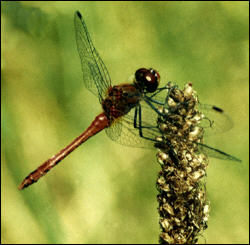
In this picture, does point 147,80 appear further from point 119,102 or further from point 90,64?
point 90,64

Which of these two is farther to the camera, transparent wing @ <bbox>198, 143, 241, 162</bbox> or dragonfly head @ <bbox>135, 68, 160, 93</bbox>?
dragonfly head @ <bbox>135, 68, 160, 93</bbox>

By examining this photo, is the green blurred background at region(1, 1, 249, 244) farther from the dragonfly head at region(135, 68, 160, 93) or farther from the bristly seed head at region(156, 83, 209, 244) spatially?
the bristly seed head at region(156, 83, 209, 244)

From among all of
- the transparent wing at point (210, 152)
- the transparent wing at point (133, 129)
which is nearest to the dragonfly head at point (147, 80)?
the transparent wing at point (133, 129)

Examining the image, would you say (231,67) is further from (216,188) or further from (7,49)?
(7,49)

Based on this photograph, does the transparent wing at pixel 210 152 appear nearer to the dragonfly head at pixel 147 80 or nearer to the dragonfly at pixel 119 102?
the dragonfly at pixel 119 102

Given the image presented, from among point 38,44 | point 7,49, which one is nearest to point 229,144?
point 38,44

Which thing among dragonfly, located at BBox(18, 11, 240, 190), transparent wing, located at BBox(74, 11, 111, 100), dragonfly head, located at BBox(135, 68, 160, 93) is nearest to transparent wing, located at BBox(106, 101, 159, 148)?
dragonfly, located at BBox(18, 11, 240, 190)

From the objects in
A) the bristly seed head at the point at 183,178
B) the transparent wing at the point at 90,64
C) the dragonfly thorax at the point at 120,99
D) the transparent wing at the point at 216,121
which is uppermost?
the transparent wing at the point at 90,64
